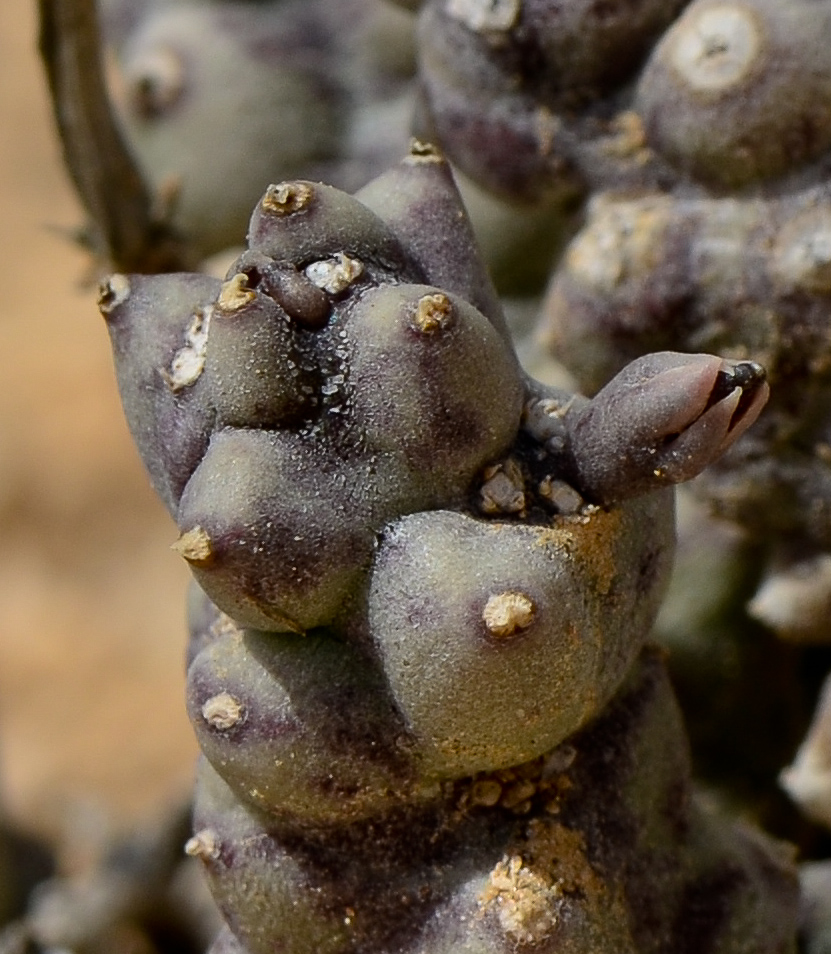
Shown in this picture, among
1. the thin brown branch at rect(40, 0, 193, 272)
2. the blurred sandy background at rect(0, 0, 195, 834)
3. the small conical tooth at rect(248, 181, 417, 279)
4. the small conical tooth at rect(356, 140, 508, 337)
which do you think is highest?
the small conical tooth at rect(248, 181, 417, 279)

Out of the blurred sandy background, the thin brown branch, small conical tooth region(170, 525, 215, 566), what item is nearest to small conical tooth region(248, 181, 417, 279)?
small conical tooth region(170, 525, 215, 566)

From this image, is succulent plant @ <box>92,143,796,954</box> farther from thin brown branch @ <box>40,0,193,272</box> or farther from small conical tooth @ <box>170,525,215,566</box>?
thin brown branch @ <box>40,0,193,272</box>

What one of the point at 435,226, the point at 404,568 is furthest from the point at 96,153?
the point at 404,568

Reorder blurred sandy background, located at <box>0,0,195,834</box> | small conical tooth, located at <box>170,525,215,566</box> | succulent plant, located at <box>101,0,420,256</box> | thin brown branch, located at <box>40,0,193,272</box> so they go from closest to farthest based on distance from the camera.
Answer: small conical tooth, located at <box>170,525,215,566</box> < thin brown branch, located at <box>40,0,193,272</box> < succulent plant, located at <box>101,0,420,256</box> < blurred sandy background, located at <box>0,0,195,834</box>

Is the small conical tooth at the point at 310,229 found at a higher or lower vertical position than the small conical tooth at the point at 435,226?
higher

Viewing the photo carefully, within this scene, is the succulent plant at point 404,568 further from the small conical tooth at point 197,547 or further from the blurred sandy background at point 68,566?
the blurred sandy background at point 68,566

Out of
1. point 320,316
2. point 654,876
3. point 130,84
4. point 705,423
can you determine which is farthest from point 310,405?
point 130,84

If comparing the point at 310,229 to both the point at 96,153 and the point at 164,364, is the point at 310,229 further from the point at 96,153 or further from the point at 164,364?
the point at 96,153

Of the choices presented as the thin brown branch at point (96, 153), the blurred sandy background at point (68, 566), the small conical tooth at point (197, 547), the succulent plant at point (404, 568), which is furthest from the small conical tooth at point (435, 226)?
the blurred sandy background at point (68, 566)
